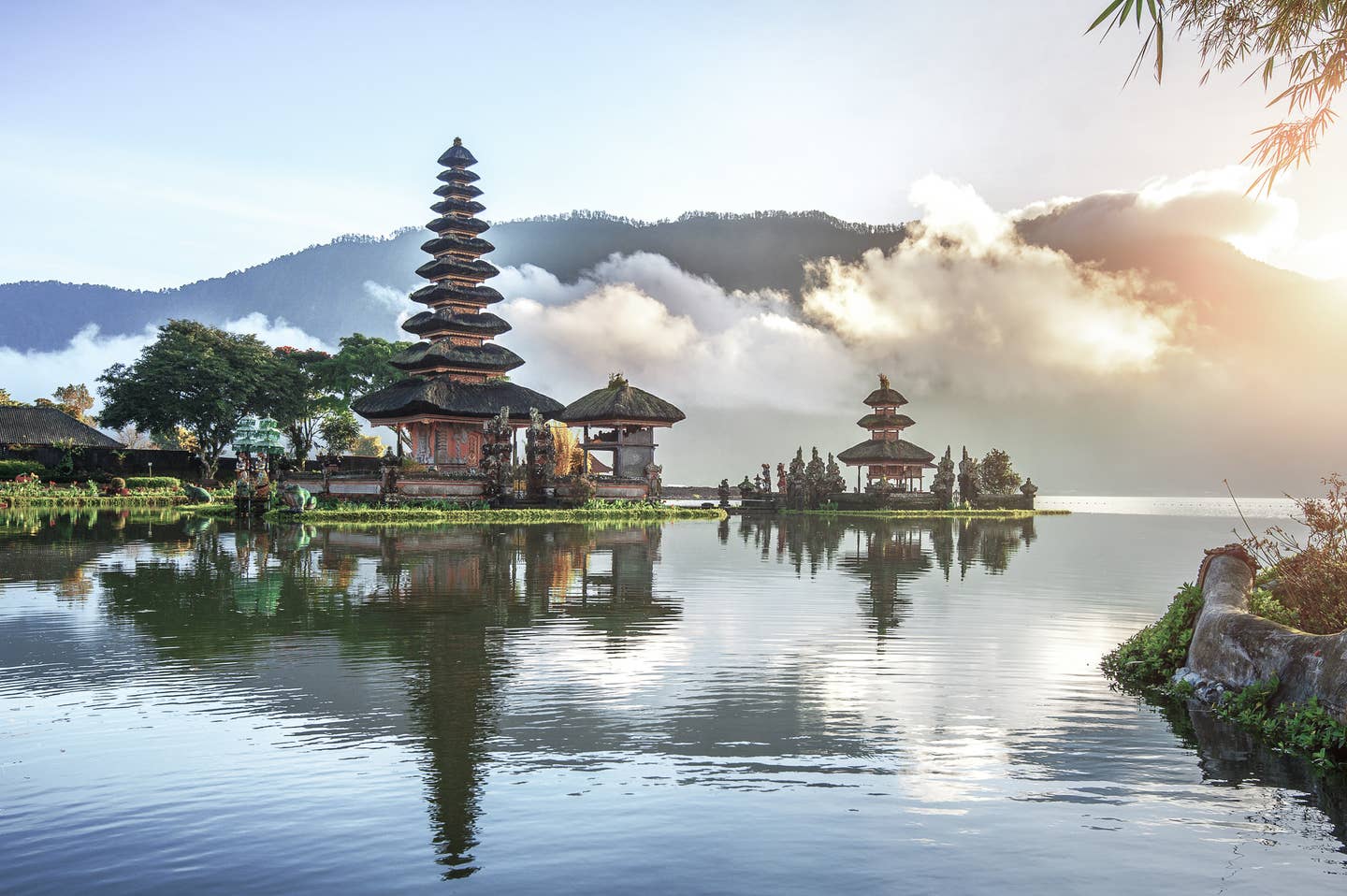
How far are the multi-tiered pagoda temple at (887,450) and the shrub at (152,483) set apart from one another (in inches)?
1526

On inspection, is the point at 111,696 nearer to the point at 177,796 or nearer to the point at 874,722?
the point at 177,796

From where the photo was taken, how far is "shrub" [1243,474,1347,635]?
9.15 metres

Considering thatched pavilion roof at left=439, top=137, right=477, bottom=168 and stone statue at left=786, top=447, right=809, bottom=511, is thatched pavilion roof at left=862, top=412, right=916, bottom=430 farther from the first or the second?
thatched pavilion roof at left=439, top=137, right=477, bottom=168

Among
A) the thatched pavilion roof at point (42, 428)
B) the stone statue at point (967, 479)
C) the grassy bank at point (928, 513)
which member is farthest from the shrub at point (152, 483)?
the stone statue at point (967, 479)

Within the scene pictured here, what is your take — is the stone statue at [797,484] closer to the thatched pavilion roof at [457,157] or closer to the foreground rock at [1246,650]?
the thatched pavilion roof at [457,157]

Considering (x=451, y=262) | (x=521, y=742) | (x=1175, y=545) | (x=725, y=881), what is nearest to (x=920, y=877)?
(x=725, y=881)

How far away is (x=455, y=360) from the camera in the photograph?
4969 cm

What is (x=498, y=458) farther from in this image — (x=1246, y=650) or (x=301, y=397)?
(x=1246, y=650)

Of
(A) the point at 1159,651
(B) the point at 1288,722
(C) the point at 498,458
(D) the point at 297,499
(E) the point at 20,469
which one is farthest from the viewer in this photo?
(E) the point at 20,469

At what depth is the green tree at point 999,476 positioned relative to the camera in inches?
2584

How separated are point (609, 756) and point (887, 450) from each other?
183 ft

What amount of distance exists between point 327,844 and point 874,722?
4190mm

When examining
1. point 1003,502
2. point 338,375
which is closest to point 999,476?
point 1003,502

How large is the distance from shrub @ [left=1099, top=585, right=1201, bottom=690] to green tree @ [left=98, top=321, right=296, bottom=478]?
56.9 metres
